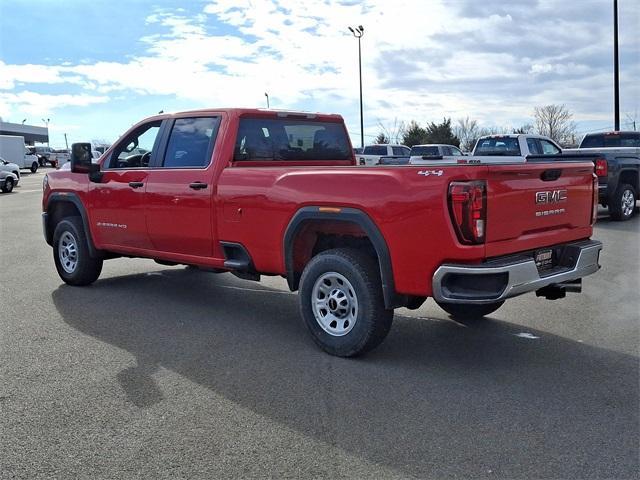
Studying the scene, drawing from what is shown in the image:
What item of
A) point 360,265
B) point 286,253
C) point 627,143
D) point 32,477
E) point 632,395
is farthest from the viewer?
point 627,143

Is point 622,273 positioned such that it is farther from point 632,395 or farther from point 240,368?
point 240,368

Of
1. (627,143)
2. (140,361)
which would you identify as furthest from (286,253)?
(627,143)

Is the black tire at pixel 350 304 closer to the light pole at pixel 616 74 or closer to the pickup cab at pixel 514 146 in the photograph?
the pickup cab at pixel 514 146

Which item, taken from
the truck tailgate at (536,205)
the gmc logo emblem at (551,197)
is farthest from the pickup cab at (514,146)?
the gmc logo emblem at (551,197)

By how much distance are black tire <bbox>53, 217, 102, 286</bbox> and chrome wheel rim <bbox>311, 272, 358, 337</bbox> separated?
12.0 ft

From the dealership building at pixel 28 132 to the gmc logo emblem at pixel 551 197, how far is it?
9615 centimetres

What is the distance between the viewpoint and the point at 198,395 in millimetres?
4281

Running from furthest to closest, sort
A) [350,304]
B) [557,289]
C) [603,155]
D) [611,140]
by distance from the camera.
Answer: [611,140]
[603,155]
[557,289]
[350,304]

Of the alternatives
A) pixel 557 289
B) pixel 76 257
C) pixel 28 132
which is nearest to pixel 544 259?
pixel 557 289

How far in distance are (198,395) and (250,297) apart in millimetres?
3044

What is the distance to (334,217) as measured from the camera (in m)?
4.87

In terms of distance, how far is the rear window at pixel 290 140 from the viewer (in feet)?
20.5

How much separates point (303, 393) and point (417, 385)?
0.79 metres

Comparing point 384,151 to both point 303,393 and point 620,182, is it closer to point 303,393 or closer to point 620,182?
point 620,182
